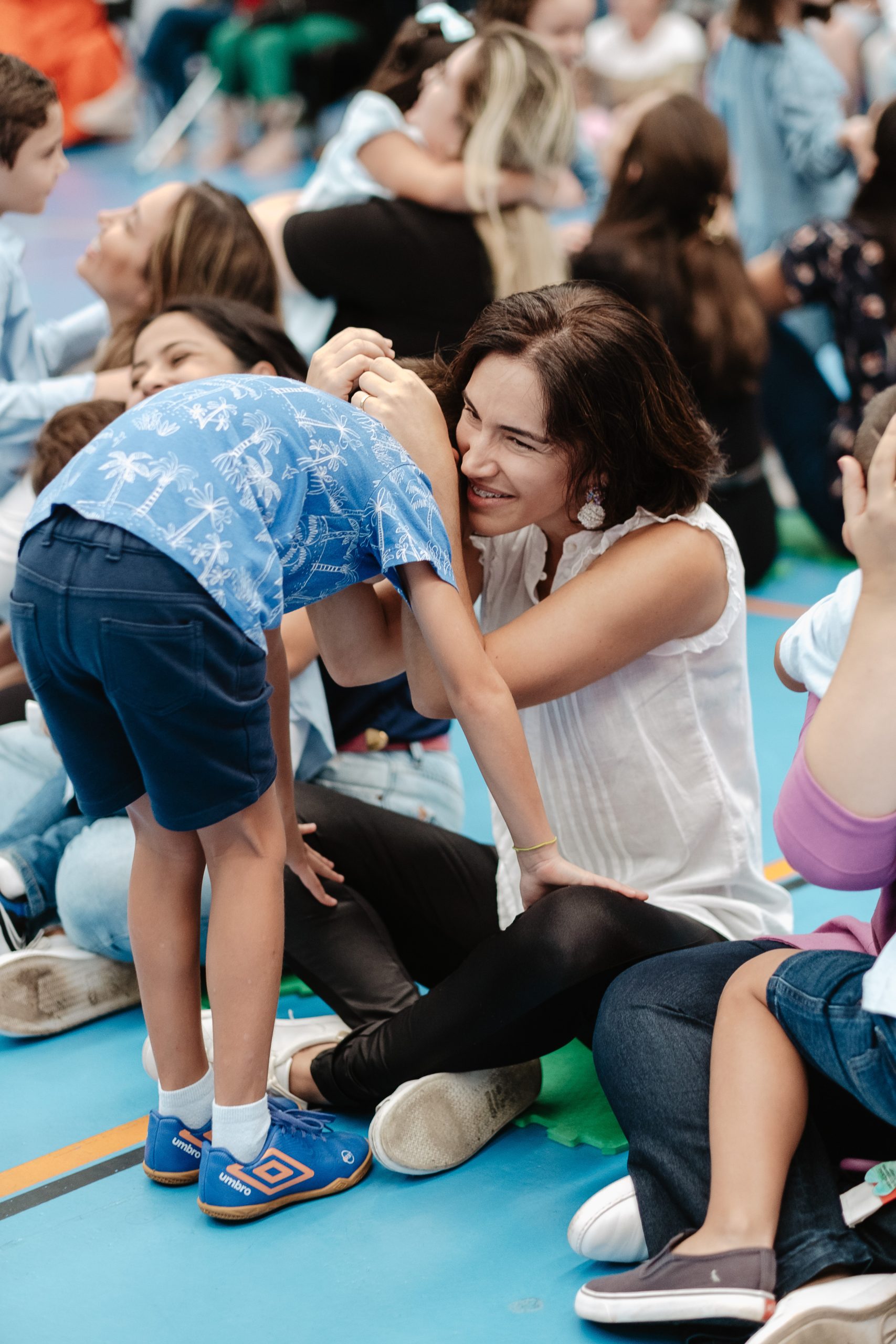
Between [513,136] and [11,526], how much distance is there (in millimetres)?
1376

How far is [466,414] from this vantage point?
1648 mm

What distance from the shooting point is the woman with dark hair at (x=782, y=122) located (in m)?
4.25

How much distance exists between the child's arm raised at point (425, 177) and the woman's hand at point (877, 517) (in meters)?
2.04

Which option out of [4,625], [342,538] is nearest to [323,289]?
[4,625]

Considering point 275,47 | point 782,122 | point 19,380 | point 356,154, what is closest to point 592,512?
point 19,380

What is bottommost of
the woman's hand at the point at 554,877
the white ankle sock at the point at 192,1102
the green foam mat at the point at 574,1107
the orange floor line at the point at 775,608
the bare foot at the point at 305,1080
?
the orange floor line at the point at 775,608

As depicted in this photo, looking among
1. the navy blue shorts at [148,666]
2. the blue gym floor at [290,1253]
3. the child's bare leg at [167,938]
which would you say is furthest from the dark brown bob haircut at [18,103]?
the blue gym floor at [290,1253]

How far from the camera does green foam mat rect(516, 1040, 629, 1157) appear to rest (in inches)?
64.1

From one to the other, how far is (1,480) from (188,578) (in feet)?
4.95

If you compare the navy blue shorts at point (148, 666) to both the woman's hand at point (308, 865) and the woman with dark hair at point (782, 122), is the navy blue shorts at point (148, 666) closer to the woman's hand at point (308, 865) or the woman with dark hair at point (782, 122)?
the woman's hand at point (308, 865)

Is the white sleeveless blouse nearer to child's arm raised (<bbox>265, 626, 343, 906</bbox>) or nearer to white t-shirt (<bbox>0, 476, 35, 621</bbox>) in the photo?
child's arm raised (<bbox>265, 626, 343, 906</bbox>)

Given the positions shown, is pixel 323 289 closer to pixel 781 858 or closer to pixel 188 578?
pixel 781 858

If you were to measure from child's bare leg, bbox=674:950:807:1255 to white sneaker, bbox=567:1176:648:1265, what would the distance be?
10 centimetres

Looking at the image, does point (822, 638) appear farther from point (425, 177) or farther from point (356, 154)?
point (356, 154)
